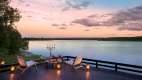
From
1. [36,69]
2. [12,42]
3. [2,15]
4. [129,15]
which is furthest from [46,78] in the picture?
[129,15]

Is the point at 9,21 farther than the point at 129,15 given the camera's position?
No

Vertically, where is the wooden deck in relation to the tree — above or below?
below

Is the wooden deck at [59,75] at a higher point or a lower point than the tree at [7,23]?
lower

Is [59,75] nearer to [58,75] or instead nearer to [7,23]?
[58,75]

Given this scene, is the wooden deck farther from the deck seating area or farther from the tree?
the tree

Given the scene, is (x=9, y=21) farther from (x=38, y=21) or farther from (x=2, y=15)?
(x=38, y=21)

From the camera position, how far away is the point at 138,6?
25406 mm

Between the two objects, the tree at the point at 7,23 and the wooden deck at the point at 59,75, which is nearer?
the wooden deck at the point at 59,75

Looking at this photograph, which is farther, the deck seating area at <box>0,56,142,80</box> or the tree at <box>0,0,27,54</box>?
the tree at <box>0,0,27,54</box>

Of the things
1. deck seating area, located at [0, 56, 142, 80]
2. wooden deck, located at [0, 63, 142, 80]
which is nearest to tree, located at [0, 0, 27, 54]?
deck seating area, located at [0, 56, 142, 80]

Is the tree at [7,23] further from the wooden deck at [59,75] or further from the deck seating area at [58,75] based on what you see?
the wooden deck at [59,75]

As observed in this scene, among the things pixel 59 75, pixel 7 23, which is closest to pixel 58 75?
pixel 59 75

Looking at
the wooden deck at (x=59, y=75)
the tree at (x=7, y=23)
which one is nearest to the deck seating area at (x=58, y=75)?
the wooden deck at (x=59, y=75)

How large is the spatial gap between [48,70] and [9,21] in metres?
11.0
